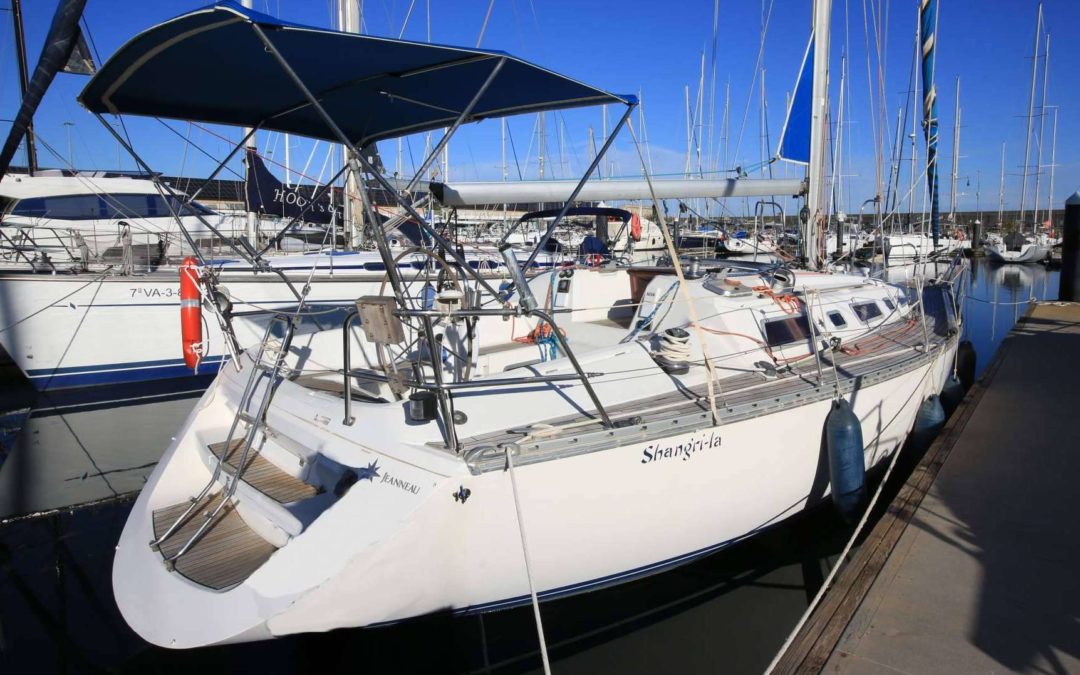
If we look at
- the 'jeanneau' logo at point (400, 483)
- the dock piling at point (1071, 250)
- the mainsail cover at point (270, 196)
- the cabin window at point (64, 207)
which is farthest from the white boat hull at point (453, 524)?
the cabin window at point (64, 207)

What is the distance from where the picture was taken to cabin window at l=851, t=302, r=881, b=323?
7.41m

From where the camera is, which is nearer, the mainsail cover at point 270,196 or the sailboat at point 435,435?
the sailboat at point 435,435

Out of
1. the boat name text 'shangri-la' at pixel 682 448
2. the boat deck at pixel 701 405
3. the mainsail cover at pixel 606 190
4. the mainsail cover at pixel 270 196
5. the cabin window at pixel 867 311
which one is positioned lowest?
the boat name text 'shangri-la' at pixel 682 448

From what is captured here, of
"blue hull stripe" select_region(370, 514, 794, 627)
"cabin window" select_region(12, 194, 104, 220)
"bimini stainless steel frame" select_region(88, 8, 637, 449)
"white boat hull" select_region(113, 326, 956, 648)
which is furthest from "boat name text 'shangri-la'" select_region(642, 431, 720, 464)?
"cabin window" select_region(12, 194, 104, 220)

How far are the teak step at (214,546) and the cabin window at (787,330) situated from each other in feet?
14.2

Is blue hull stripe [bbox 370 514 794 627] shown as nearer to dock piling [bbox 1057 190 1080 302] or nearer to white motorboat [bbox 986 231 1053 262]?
dock piling [bbox 1057 190 1080 302]

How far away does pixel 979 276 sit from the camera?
31422 millimetres

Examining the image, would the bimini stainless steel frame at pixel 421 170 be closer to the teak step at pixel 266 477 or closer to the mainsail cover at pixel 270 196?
the teak step at pixel 266 477

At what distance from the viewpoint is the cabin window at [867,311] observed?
24.3 ft

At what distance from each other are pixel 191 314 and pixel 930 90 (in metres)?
11.0

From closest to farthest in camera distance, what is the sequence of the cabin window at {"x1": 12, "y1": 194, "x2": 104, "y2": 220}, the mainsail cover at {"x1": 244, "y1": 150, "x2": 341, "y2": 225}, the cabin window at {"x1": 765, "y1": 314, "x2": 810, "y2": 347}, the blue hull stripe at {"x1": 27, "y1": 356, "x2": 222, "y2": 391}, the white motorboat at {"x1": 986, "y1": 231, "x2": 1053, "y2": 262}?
the cabin window at {"x1": 765, "y1": 314, "x2": 810, "y2": 347}, the blue hull stripe at {"x1": 27, "y1": 356, "x2": 222, "y2": 391}, the mainsail cover at {"x1": 244, "y1": 150, "x2": 341, "y2": 225}, the cabin window at {"x1": 12, "y1": 194, "x2": 104, "y2": 220}, the white motorboat at {"x1": 986, "y1": 231, "x2": 1053, "y2": 262}

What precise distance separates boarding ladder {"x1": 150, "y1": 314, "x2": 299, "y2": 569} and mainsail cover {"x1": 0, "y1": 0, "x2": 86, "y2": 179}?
251cm

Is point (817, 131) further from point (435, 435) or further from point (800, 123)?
point (435, 435)

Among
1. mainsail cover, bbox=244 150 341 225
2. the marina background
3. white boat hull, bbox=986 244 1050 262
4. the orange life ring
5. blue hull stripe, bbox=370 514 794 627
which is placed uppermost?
mainsail cover, bbox=244 150 341 225
